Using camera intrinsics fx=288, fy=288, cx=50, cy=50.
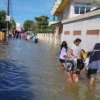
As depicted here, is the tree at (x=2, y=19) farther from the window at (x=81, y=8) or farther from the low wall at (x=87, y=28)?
the low wall at (x=87, y=28)

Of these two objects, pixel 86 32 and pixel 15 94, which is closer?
pixel 15 94

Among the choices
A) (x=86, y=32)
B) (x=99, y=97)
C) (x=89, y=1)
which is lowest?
(x=99, y=97)

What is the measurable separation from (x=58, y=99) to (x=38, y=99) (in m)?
0.52

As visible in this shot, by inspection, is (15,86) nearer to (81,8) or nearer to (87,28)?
(87,28)

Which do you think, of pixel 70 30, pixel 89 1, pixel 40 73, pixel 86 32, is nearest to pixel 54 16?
pixel 89 1

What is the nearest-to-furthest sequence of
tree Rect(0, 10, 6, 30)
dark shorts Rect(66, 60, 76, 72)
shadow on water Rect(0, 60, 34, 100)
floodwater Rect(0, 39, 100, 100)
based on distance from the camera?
1. shadow on water Rect(0, 60, 34, 100)
2. floodwater Rect(0, 39, 100, 100)
3. dark shorts Rect(66, 60, 76, 72)
4. tree Rect(0, 10, 6, 30)

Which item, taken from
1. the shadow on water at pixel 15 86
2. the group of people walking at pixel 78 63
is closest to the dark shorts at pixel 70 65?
the group of people walking at pixel 78 63

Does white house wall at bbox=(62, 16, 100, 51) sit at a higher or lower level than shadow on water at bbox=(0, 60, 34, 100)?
higher

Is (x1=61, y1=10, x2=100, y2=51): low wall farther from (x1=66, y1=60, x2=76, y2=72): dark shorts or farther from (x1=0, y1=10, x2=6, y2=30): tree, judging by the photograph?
(x1=0, y1=10, x2=6, y2=30): tree

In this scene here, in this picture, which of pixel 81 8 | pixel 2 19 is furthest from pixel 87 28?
pixel 2 19

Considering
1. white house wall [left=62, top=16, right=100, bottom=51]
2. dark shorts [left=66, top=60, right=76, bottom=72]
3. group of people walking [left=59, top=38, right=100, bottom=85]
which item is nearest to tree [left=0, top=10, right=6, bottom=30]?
white house wall [left=62, top=16, right=100, bottom=51]

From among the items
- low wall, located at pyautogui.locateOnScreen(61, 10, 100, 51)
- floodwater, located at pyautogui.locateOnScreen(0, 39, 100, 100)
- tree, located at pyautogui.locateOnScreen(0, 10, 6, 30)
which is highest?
tree, located at pyautogui.locateOnScreen(0, 10, 6, 30)

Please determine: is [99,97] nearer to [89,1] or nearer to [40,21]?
[89,1]

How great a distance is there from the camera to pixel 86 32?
51.6 feet
